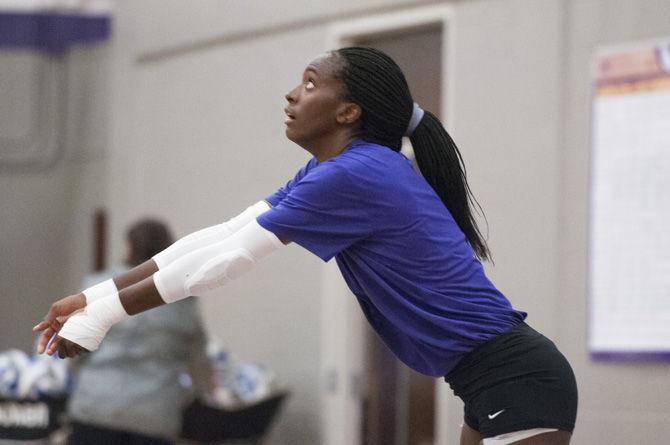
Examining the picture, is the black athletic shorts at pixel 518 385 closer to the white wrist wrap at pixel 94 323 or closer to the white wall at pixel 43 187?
the white wrist wrap at pixel 94 323

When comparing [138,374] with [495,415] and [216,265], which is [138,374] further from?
[495,415]

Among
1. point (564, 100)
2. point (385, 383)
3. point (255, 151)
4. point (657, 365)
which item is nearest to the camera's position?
point (657, 365)

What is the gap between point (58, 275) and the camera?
8492 millimetres

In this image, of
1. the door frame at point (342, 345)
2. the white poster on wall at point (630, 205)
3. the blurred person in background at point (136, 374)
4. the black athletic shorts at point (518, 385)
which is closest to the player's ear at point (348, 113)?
the black athletic shorts at point (518, 385)

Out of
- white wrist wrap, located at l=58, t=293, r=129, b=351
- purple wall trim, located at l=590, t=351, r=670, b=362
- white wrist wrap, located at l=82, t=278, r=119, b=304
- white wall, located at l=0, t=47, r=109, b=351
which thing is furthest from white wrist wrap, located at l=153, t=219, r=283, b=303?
white wall, located at l=0, t=47, r=109, b=351

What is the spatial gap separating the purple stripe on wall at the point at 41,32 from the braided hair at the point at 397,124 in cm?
597

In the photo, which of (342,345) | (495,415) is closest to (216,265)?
(495,415)

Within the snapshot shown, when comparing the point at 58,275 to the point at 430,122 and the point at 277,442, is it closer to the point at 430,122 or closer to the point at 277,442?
the point at 277,442

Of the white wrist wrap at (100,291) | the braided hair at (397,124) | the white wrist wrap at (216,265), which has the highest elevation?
the braided hair at (397,124)

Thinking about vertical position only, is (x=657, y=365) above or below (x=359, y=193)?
below

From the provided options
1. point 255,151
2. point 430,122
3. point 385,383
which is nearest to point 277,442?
point 385,383

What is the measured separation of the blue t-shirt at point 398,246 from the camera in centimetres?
252

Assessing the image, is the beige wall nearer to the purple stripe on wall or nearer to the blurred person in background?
the purple stripe on wall

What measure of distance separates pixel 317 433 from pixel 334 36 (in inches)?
94.0
